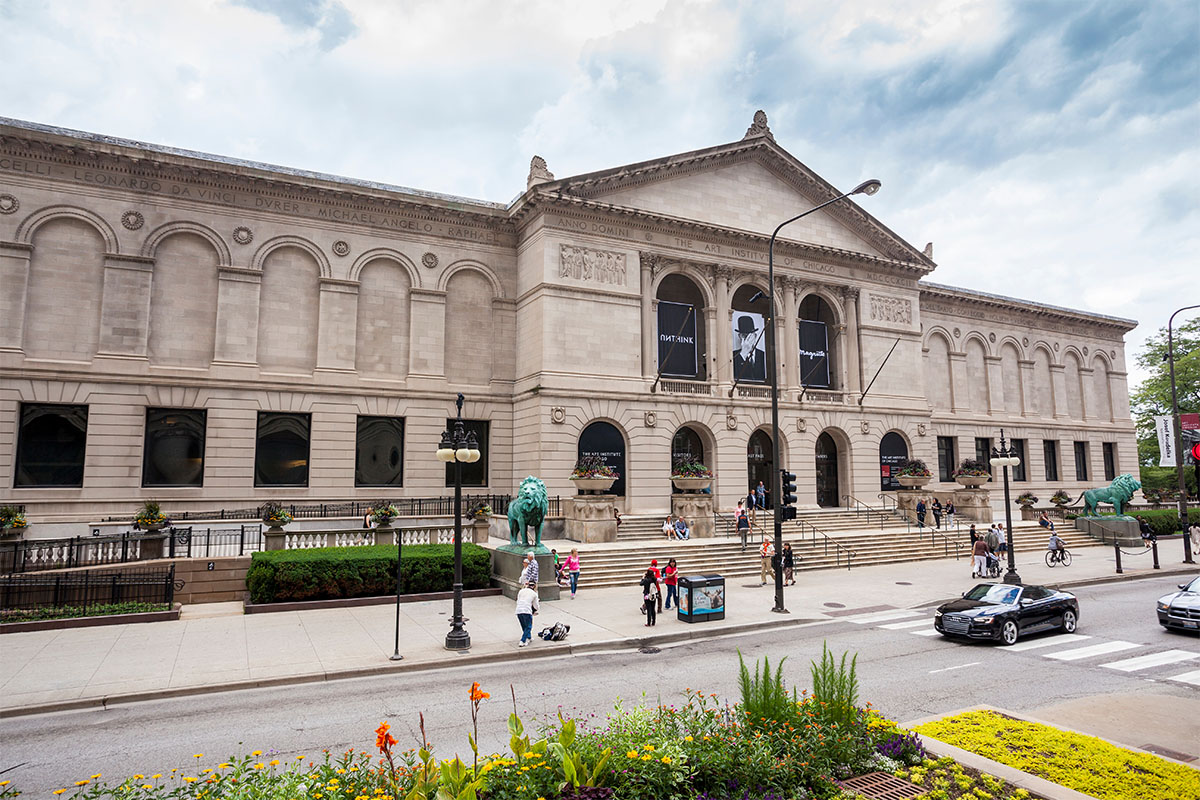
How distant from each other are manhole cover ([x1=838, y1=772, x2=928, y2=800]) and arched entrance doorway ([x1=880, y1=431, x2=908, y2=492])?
3773 centimetres

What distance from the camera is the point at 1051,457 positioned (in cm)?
5519

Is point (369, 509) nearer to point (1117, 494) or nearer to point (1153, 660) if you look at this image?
point (1153, 660)

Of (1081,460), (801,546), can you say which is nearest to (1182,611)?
(801,546)

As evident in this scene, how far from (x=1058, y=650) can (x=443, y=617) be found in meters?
15.1

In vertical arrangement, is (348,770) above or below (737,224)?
below

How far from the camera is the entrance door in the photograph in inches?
1655

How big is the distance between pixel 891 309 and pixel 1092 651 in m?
32.5

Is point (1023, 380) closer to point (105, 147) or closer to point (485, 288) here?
point (485, 288)

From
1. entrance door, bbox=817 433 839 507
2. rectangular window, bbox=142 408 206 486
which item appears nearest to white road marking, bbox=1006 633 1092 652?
entrance door, bbox=817 433 839 507

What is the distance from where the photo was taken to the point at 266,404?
1255 inches

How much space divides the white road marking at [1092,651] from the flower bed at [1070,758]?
7.25 meters

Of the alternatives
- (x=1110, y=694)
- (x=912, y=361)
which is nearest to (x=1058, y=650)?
(x=1110, y=694)

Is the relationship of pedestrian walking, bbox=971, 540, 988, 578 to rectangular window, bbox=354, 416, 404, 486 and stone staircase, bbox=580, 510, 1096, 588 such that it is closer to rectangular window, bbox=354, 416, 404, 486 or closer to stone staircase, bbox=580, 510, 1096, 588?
stone staircase, bbox=580, 510, 1096, 588

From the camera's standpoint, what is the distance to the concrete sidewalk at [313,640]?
13.1 meters
